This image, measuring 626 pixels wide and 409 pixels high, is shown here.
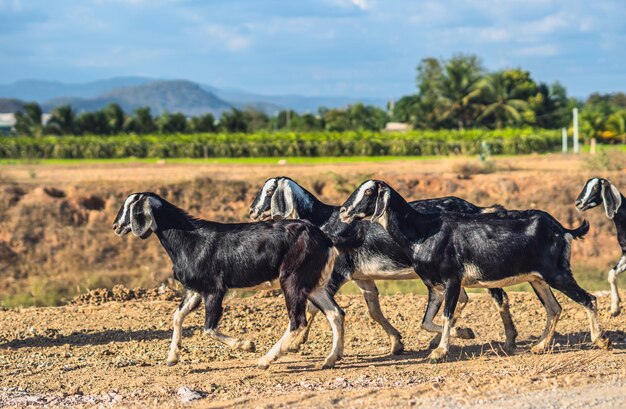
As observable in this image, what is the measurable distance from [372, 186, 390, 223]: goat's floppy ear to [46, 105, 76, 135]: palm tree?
65.7 m

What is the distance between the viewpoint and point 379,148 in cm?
6556

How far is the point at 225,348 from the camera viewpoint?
572 inches

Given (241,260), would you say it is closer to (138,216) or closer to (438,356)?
(138,216)

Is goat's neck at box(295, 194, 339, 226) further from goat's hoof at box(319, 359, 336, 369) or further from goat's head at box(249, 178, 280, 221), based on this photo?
goat's hoof at box(319, 359, 336, 369)

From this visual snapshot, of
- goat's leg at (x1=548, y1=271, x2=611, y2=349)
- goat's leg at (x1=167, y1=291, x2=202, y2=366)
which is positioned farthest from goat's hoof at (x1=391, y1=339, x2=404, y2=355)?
goat's leg at (x1=167, y1=291, x2=202, y2=366)

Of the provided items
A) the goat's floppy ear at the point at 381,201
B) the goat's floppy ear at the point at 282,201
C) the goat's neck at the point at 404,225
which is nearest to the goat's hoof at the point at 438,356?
the goat's neck at the point at 404,225

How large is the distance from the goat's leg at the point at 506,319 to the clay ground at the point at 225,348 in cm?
23

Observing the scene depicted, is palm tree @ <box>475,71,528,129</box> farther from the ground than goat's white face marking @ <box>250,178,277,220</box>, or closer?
farther from the ground

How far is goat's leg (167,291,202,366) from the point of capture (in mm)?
12789

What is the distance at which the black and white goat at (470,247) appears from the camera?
12805 mm

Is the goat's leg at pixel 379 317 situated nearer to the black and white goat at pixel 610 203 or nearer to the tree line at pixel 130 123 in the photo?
the black and white goat at pixel 610 203

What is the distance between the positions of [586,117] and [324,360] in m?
69.7

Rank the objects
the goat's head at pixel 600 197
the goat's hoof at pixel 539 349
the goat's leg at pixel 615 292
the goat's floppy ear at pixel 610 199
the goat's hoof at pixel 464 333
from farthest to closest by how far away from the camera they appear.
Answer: the goat's floppy ear at pixel 610 199
the goat's head at pixel 600 197
the goat's leg at pixel 615 292
the goat's hoof at pixel 464 333
the goat's hoof at pixel 539 349

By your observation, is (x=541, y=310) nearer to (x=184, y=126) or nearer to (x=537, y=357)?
(x=537, y=357)
